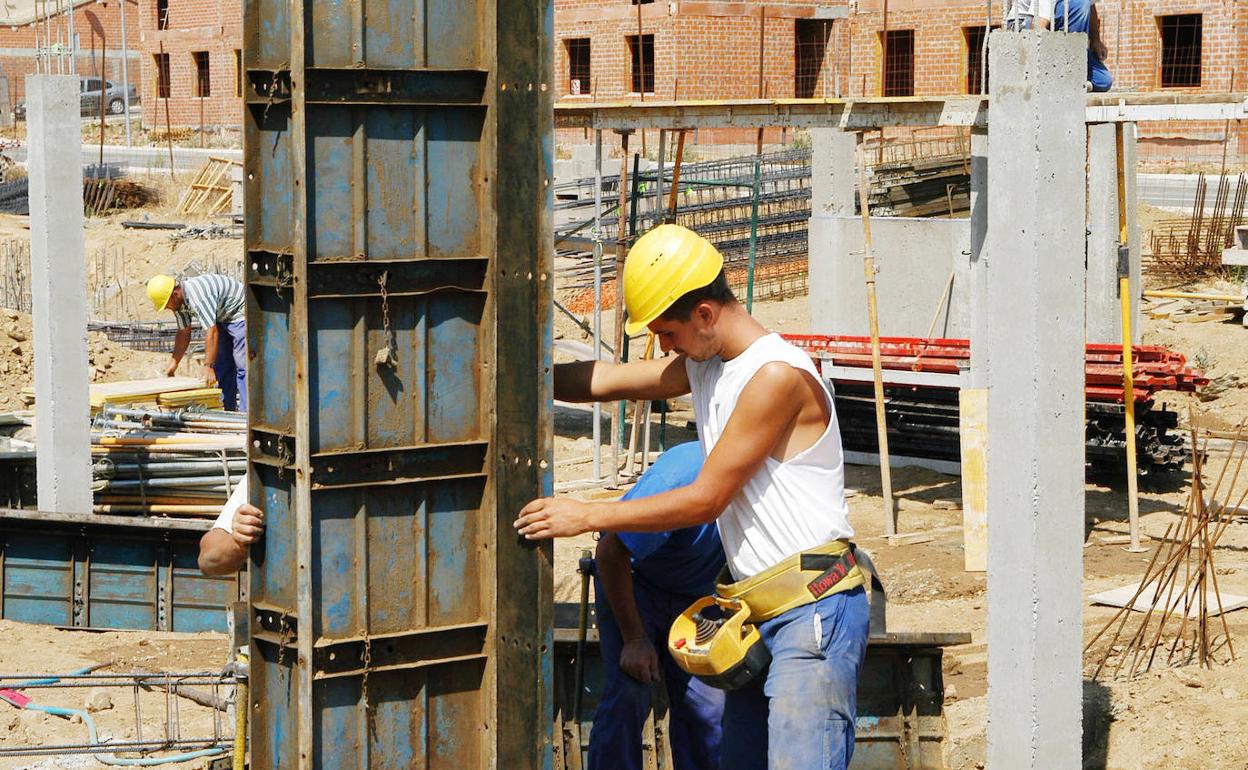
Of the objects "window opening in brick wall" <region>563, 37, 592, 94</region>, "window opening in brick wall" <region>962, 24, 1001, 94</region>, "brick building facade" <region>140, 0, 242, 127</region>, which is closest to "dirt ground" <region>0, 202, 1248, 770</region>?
"window opening in brick wall" <region>962, 24, 1001, 94</region>

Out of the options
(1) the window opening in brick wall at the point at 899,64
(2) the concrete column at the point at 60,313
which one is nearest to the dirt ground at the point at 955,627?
(2) the concrete column at the point at 60,313

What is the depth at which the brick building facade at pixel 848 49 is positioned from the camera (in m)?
29.2

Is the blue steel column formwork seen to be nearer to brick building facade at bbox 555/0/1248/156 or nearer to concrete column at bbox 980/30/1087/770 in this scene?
concrete column at bbox 980/30/1087/770

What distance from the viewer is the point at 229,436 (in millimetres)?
10359

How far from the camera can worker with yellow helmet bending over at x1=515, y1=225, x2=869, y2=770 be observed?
162 inches

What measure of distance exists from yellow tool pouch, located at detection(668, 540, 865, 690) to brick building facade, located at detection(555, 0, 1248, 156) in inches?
1021

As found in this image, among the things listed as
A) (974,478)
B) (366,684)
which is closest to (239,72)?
(974,478)

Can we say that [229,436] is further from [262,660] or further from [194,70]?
[194,70]

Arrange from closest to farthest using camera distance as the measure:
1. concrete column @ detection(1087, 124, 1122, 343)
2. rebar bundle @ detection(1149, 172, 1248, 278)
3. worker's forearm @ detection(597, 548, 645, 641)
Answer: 1. worker's forearm @ detection(597, 548, 645, 641)
2. concrete column @ detection(1087, 124, 1122, 343)
3. rebar bundle @ detection(1149, 172, 1248, 278)

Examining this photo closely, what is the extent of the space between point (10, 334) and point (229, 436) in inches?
361

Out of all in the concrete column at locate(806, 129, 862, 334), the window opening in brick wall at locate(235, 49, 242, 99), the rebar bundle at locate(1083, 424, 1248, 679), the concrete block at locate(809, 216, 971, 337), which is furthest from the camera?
the concrete column at locate(806, 129, 862, 334)

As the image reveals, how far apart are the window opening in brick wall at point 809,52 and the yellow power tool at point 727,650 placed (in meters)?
31.9

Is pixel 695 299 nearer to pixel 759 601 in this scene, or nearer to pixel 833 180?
pixel 759 601

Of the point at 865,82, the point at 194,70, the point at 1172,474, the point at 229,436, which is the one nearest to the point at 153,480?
the point at 229,436
